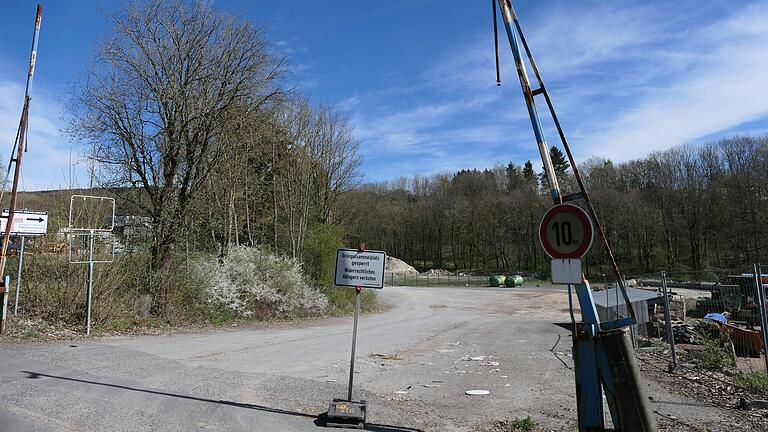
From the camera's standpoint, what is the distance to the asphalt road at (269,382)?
6.13 meters

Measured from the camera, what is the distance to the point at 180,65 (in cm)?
1656

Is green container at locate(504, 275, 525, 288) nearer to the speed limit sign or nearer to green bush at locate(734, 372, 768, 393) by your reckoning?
green bush at locate(734, 372, 768, 393)

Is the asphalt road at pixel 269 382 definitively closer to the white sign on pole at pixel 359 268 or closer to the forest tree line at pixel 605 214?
the white sign on pole at pixel 359 268

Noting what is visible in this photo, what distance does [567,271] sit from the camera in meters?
4.93

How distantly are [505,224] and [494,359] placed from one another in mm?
79042

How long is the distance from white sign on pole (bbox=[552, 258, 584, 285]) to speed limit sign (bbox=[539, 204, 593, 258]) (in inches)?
2.1

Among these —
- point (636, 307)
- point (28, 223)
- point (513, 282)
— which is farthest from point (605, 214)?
point (28, 223)

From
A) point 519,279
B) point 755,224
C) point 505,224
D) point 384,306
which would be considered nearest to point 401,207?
point 505,224

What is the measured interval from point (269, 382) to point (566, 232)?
5.62 metres

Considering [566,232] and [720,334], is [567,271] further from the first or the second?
[720,334]

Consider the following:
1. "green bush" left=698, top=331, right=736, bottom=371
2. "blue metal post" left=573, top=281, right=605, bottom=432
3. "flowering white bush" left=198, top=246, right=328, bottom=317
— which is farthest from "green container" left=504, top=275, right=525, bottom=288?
"blue metal post" left=573, top=281, right=605, bottom=432

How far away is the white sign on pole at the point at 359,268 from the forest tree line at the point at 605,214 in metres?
37.5

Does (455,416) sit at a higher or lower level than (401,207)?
lower

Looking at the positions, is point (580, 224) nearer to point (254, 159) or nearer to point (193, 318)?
point (193, 318)
